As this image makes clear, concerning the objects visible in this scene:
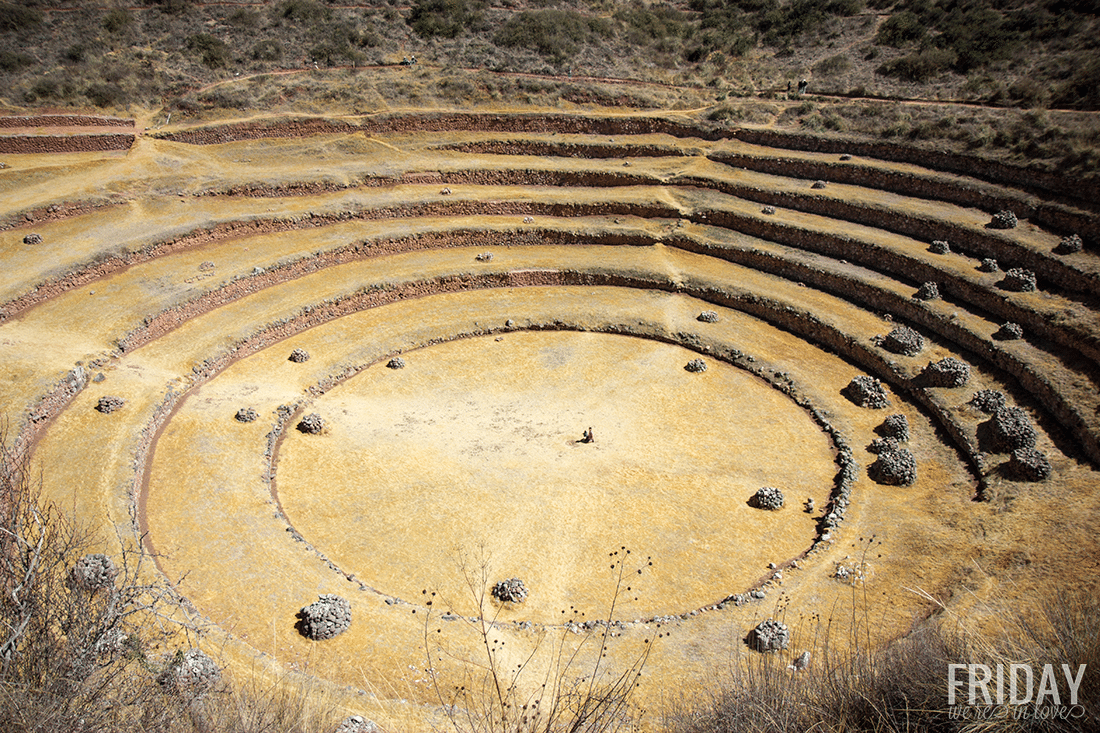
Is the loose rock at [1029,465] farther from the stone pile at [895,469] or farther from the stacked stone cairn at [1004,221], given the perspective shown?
the stacked stone cairn at [1004,221]

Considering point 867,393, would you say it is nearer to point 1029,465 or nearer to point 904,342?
point 904,342

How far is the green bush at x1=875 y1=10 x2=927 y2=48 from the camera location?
6019cm

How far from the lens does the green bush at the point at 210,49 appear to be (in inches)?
2286

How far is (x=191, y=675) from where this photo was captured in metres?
14.5

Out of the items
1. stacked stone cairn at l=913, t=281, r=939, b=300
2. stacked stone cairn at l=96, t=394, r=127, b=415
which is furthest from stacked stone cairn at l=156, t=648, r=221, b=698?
stacked stone cairn at l=913, t=281, r=939, b=300

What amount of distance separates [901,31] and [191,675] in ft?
Answer: 233

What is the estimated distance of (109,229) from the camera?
40094 mm

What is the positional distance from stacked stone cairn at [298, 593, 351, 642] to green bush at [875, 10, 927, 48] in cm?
6594

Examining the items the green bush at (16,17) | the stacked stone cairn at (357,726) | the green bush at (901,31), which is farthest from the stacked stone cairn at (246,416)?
the green bush at (901,31)

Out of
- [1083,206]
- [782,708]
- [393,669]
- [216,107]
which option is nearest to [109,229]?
[216,107]

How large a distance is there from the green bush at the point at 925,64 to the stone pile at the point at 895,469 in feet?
139

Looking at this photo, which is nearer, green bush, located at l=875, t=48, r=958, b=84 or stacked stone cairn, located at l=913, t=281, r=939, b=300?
stacked stone cairn, located at l=913, t=281, r=939, b=300

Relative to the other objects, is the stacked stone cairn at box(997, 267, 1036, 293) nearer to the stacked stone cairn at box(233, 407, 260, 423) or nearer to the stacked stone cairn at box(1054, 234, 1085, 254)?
the stacked stone cairn at box(1054, 234, 1085, 254)

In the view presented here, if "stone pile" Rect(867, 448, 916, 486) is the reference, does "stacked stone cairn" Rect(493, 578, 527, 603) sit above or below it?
below
